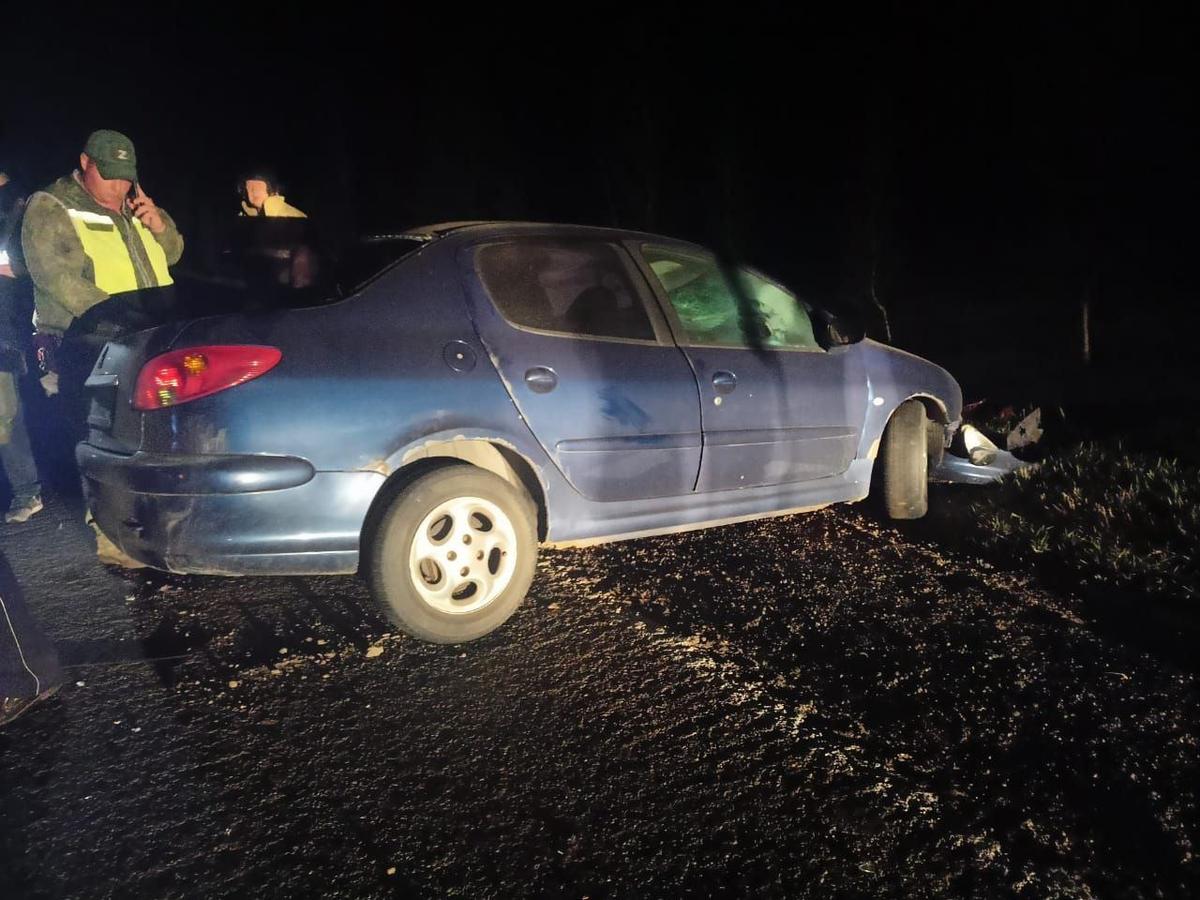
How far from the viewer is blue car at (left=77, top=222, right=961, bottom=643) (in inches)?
114

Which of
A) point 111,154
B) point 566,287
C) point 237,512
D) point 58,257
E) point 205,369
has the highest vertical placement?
point 111,154

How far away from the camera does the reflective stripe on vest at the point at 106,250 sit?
4.27m

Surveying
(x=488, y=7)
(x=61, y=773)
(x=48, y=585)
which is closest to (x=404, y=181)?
(x=488, y=7)

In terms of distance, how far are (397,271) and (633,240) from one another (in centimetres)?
113

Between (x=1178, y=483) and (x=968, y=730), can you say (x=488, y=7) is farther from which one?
(x=968, y=730)

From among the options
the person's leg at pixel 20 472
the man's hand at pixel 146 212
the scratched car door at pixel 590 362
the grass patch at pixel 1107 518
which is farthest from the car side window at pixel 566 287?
the person's leg at pixel 20 472

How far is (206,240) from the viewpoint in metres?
17.1

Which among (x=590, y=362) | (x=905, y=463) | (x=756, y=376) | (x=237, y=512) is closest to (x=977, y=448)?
(x=905, y=463)

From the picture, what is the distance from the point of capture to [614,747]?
2.55 metres

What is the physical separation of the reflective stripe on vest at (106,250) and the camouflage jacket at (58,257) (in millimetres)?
26

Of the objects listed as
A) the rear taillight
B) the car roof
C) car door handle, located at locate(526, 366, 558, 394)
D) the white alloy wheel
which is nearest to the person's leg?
the rear taillight

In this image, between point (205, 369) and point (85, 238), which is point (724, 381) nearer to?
point (205, 369)

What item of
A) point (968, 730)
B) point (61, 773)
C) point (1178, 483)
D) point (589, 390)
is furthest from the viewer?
point (1178, 483)

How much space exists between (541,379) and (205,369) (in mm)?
1155
